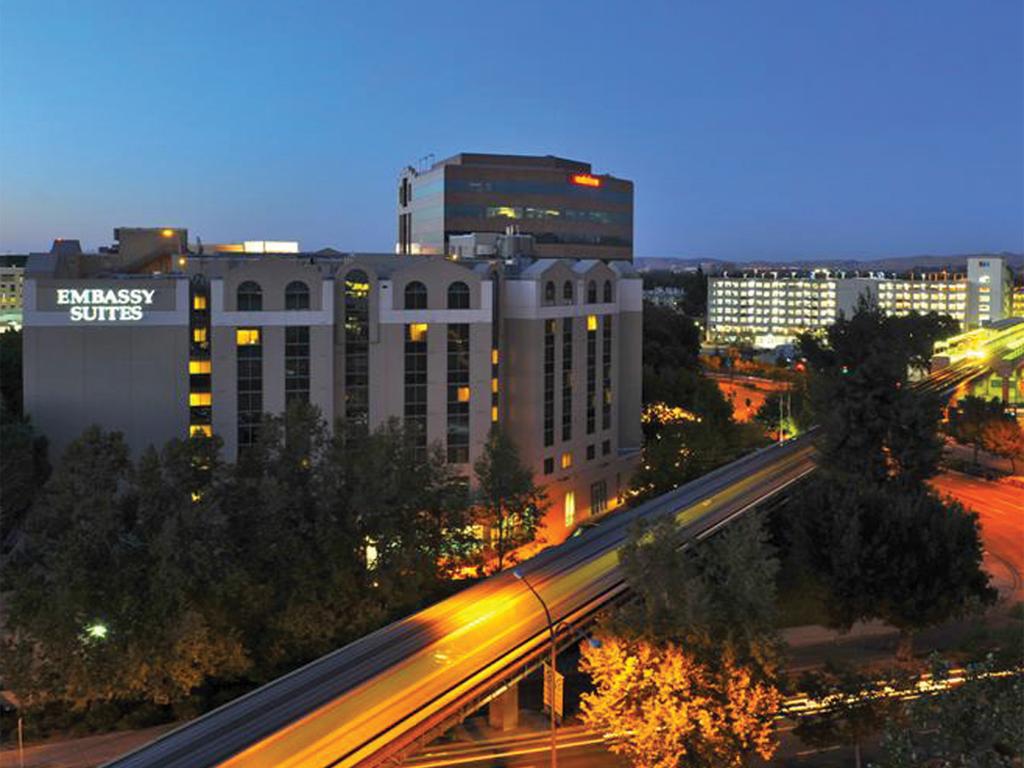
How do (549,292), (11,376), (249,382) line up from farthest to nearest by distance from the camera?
(11,376)
(549,292)
(249,382)

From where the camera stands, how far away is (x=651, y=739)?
77.6ft

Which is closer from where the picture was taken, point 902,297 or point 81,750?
point 81,750

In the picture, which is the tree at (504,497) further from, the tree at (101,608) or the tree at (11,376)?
the tree at (11,376)

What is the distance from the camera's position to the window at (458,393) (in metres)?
51.1

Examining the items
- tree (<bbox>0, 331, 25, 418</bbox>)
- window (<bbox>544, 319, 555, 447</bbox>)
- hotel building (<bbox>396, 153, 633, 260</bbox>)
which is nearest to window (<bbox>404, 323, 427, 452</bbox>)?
window (<bbox>544, 319, 555, 447</bbox>)

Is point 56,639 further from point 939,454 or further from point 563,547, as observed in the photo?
point 939,454

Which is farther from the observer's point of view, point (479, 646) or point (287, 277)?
point (287, 277)

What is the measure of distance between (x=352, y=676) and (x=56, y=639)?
10.7 m

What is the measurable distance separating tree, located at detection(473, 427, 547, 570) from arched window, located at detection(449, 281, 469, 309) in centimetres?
915

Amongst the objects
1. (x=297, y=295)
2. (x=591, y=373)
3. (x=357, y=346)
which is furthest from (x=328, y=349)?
(x=591, y=373)

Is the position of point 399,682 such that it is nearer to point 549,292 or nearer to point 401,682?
point 401,682

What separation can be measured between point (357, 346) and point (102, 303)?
12163 millimetres

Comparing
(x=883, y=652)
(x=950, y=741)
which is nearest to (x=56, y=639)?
(x=950, y=741)

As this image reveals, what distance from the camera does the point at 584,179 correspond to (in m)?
114
